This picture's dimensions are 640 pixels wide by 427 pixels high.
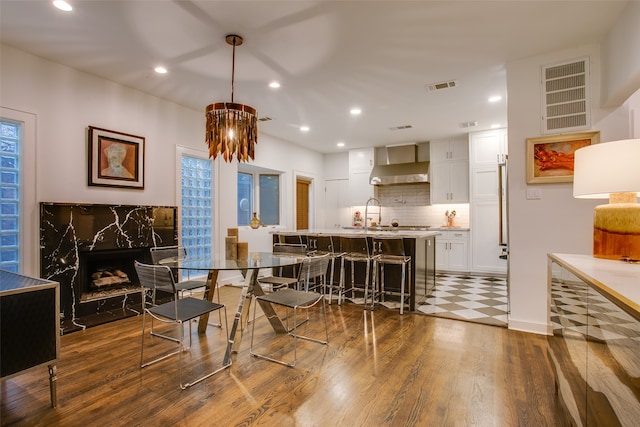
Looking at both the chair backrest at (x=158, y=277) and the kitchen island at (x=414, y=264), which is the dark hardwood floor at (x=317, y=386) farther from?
the kitchen island at (x=414, y=264)

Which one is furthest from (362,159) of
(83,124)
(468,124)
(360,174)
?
(83,124)

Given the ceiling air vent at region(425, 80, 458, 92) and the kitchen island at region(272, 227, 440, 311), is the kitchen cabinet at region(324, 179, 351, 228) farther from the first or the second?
the ceiling air vent at region(425, 80, 458, 92)

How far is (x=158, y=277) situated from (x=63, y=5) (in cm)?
211

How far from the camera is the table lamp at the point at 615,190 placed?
1560mm

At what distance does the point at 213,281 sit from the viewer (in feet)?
9.80

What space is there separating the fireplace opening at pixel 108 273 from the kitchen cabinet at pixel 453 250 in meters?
4.95

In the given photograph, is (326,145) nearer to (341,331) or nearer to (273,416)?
(341,331)

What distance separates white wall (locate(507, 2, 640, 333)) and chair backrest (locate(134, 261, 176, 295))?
308 centimetres

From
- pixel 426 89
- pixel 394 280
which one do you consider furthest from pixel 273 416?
pixel 426 89

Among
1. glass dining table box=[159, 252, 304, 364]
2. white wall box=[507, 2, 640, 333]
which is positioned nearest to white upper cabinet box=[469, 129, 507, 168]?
white wall box=[507, 2, 640, 333]

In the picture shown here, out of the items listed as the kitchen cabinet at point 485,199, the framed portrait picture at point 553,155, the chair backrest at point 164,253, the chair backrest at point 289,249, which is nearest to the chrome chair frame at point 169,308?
the chair backrest at point 164,253

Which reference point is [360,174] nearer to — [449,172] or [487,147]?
[449,172]

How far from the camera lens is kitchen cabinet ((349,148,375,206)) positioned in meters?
7.05

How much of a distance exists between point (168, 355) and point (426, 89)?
3.89m
